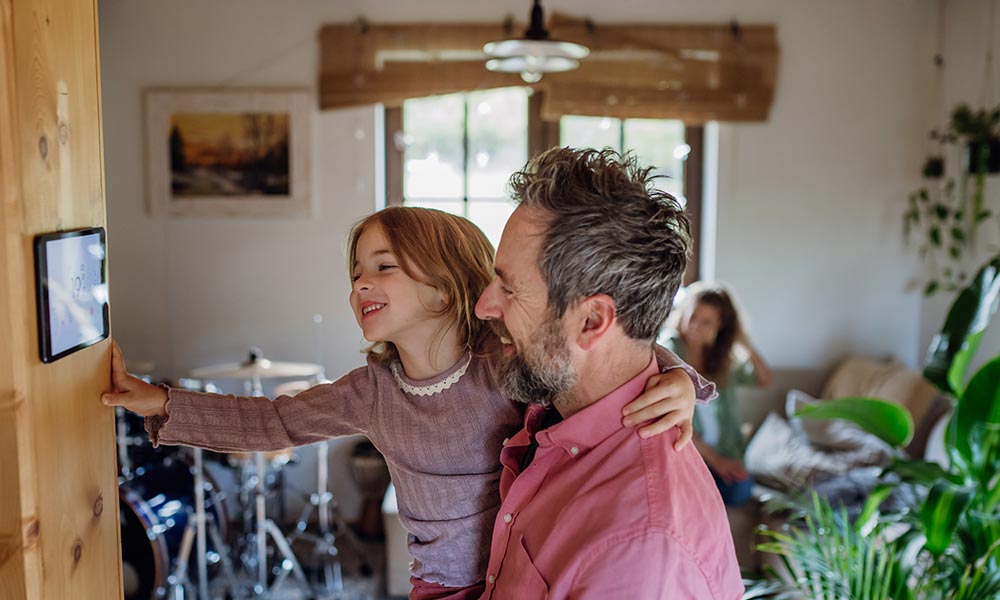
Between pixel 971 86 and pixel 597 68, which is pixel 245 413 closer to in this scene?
pixel 597 68

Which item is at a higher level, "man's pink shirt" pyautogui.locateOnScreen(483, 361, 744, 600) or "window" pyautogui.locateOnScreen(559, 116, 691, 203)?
"window" pyautogui.locateOnScreen(559, 116, 691, 203)

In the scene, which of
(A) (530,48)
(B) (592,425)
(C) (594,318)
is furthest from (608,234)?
(A) (530,48)

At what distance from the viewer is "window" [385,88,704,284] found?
473 cm

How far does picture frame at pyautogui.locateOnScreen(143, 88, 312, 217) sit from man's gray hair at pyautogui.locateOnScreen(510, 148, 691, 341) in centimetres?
356

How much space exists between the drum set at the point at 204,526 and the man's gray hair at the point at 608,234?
2.80 metres

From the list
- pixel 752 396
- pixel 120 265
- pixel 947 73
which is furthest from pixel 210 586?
pixel 947 73

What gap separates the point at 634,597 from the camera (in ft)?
3.31

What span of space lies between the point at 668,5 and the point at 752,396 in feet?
6.56

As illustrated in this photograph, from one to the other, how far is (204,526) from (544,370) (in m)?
3.11

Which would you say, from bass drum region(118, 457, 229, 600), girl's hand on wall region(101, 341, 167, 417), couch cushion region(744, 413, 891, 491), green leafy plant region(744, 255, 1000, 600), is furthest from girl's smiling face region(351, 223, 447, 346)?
couch cushion region(744, 413, 891, 491)

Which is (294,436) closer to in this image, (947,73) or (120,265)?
(120,265)

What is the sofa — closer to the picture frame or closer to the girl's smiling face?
Answer: the girl's smiling face

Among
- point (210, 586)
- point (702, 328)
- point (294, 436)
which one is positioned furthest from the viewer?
point (210, 586)

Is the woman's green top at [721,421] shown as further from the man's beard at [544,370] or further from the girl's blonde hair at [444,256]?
the man's beard at [544,370]
